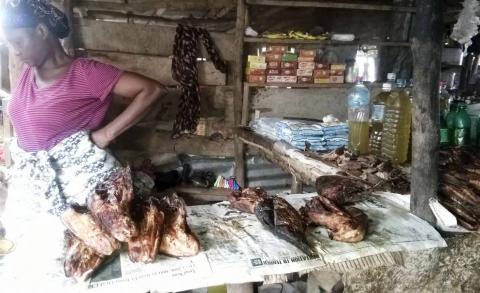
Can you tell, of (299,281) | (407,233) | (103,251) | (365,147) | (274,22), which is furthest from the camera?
(274,22)

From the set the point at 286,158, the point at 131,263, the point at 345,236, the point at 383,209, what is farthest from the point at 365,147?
the point at 131,263

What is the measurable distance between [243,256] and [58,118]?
1.77 meters

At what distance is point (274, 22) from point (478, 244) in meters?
4.07

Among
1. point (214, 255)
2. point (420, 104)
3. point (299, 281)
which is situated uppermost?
point (420, 104)

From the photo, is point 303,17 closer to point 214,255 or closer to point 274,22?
point 274,22

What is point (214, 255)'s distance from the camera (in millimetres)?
1529

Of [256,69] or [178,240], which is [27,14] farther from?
[256,69]

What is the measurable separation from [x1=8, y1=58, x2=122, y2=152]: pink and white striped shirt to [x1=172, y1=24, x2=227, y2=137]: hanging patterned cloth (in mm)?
1622

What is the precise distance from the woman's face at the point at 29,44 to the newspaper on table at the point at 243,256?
1.22 meters

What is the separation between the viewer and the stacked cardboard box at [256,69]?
165 inches

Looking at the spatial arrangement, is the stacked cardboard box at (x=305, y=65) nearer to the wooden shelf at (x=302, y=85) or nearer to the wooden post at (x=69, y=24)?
the wooden shelf at (x=302, y=85)

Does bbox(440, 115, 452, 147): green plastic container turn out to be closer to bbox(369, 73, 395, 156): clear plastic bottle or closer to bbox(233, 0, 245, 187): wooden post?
bbox(369, 73, 395, 156): clear plastic bottle

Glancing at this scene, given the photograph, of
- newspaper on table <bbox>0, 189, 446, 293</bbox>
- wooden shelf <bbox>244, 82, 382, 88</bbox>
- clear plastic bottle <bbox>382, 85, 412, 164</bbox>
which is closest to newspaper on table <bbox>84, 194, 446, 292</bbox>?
newspaper on table <bbox>0, 189, 446, 293</bbox>

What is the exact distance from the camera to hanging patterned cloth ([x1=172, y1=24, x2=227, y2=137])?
13.7ft
